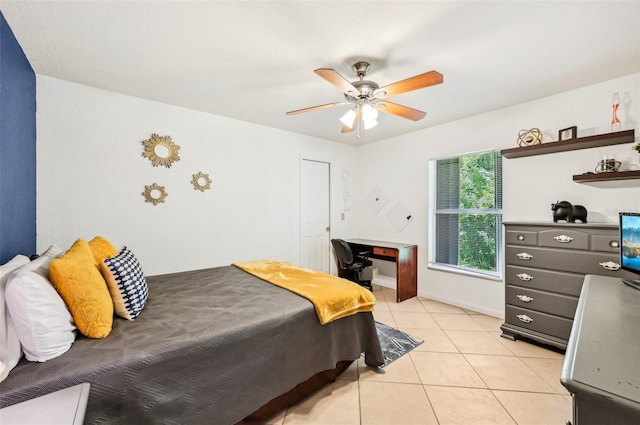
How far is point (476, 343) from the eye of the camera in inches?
101

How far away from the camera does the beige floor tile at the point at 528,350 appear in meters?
2.35

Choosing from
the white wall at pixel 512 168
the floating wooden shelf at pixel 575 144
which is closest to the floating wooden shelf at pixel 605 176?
the white wall at pixel 512 168

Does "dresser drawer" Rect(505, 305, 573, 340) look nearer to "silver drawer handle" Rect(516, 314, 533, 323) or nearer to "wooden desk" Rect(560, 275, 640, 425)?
"silver drawer handle" Rect(516, 314, 533, 323)

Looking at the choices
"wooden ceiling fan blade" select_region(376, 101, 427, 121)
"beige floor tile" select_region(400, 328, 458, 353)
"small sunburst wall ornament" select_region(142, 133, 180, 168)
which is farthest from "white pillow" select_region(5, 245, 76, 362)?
"beige floor tile" select_region(400, 328, 458, 353)

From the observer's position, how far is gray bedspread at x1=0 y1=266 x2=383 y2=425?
3.63 ft

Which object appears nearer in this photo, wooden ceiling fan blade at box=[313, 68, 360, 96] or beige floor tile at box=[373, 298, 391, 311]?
wooden ceiling fan blade at box=[313, 68, 360, 96]

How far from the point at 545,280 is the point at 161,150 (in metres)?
4.04

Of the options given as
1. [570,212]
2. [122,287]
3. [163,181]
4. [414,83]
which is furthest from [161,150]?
[570,212]

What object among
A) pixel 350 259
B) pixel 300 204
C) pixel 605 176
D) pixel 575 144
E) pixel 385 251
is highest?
pixel 575 144

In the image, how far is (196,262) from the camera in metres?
3.16

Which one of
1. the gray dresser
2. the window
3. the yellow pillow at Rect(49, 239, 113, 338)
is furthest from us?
the window

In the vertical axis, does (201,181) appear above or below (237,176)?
below

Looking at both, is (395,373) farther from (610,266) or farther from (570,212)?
(570,212)

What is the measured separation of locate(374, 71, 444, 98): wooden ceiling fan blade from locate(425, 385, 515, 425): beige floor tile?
2.15 metres
